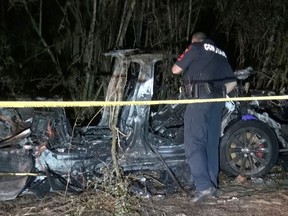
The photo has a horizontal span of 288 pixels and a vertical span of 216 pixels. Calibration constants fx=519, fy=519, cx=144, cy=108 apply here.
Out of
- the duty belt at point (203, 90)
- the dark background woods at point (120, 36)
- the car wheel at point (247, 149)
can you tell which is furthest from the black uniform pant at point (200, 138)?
the dark background woods at point (120, 36)

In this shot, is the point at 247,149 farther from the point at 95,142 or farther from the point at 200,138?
the point at 95,142

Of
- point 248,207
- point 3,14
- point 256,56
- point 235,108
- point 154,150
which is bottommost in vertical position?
point 248,207

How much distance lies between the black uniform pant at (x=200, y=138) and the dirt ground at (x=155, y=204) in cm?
25

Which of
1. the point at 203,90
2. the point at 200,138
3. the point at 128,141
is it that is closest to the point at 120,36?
the point at 128,141

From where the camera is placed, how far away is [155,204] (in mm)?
5637

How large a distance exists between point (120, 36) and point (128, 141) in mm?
3202

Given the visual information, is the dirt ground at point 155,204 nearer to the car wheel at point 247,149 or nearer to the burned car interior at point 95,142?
the burned car interior at point 95,142

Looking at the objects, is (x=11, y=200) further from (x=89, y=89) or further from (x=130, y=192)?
(x=89, y=89)

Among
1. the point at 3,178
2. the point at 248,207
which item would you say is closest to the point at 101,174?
the point at 3,178

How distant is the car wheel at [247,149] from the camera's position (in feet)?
21.5

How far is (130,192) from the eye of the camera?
5.79 meters

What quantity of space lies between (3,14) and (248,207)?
668 centimetres

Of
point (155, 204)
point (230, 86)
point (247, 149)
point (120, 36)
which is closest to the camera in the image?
point (155, 204)

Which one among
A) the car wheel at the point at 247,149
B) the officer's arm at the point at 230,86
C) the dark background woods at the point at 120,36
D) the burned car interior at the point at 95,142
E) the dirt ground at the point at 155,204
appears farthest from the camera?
the dark background woods at the point at 120,36
